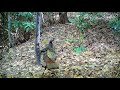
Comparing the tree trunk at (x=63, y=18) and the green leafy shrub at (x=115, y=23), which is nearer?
the green leafy shrub at (x=115, y=23)

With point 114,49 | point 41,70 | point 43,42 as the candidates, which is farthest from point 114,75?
point 43,42

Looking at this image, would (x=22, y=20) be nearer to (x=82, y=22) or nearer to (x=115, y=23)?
(x=82, y=22)

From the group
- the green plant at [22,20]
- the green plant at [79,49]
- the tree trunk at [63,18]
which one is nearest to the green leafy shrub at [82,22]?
the tree trunk at [63,18]

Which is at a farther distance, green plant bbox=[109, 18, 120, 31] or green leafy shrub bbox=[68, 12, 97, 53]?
green leafy shrub bbox=[68, 12, 97, 53]

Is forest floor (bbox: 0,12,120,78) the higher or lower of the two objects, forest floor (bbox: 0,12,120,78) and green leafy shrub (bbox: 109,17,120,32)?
the lower

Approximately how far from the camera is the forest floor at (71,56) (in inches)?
211

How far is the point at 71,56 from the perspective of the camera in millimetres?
6035

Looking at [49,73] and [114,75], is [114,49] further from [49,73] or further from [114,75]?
[49,73]

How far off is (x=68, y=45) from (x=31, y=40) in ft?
3.31

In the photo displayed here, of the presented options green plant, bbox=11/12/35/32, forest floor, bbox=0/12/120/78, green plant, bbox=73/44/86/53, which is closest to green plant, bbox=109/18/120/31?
forest floor, bbox=0/12/120/78

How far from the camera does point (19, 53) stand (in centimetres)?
623

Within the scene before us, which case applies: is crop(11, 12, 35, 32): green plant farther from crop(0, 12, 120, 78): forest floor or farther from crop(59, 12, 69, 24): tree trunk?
crop(59, 12, 69, 24): tree trunk

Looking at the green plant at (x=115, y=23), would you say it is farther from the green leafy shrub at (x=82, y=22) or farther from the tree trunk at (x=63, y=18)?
the tree trunk at (x=63, y=18)

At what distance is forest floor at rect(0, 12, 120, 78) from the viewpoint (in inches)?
211
